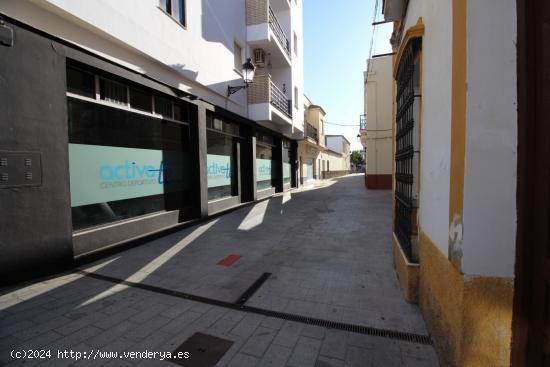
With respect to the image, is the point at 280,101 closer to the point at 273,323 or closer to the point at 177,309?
the point at 177,309

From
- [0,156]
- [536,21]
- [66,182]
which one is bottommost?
[66,182]

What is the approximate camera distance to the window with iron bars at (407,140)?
11.1 feet

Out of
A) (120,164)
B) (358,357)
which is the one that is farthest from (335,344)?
(120,164)

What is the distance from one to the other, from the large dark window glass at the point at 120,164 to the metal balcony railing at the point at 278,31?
24.4 ft

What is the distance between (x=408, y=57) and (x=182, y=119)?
20.8 ft

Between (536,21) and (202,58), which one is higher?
(202,58)

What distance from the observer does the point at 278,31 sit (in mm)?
13383

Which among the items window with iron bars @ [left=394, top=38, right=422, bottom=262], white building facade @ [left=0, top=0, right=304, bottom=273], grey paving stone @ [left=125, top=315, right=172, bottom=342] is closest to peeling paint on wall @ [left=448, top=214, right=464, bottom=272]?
window with iron bars @ [left=394, top=38, right=422, bottom=262]

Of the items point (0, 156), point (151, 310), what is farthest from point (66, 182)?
point (151, 310)

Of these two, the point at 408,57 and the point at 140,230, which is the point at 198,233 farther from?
the point at 408,57

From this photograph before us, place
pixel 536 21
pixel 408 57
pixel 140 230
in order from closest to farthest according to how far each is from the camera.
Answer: pixel 536 21 < pixel 408 57 < pixel 140 230

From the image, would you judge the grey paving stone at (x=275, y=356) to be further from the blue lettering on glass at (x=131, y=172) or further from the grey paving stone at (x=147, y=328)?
the blue lettering on glass at (x=131, y=172)

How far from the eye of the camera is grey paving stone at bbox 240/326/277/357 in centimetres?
253

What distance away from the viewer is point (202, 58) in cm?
837
